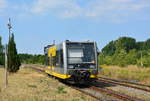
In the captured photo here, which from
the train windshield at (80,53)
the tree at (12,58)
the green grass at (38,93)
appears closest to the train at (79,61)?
the train windshield at (80,53)

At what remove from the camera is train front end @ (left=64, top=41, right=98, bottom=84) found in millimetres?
21031

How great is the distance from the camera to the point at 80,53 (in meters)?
21.5

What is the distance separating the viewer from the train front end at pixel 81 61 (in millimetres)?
21031

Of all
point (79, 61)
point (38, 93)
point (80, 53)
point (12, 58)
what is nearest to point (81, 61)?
point (79, 61)

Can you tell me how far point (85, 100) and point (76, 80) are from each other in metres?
6.84

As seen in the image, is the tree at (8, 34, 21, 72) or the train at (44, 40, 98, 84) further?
the tree at (8, 34, 21, 72)

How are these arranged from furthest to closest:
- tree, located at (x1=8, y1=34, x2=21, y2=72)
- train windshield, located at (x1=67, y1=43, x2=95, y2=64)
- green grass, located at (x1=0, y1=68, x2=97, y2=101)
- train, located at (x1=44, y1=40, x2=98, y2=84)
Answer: tree, located at (x1=8, y1=34, x2=21, y2=72)
train windshield, located at (x1=67, y1=43, x2=95, y2=64)
train, located at (x1=44, y1=40, x2=98, y2=84)
green grass, located at (x1=0, y1=68, x2=97, y2=101)

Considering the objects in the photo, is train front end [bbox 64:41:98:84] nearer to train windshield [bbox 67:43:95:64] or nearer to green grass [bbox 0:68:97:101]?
train windshield [bbox 67:43:95:64]

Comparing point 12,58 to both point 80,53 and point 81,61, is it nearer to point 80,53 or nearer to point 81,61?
point 80,53

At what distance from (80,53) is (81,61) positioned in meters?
0.58

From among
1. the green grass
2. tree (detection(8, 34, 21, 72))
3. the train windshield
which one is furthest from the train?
tree (detection(8, 34, 21, 72))

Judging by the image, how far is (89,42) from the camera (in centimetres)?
2186

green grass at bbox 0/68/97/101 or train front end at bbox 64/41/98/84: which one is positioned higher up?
train front end at bbox 64/41/98/84

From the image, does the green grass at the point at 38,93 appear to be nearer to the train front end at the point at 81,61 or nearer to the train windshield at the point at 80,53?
the train front end at the point at 81,61
